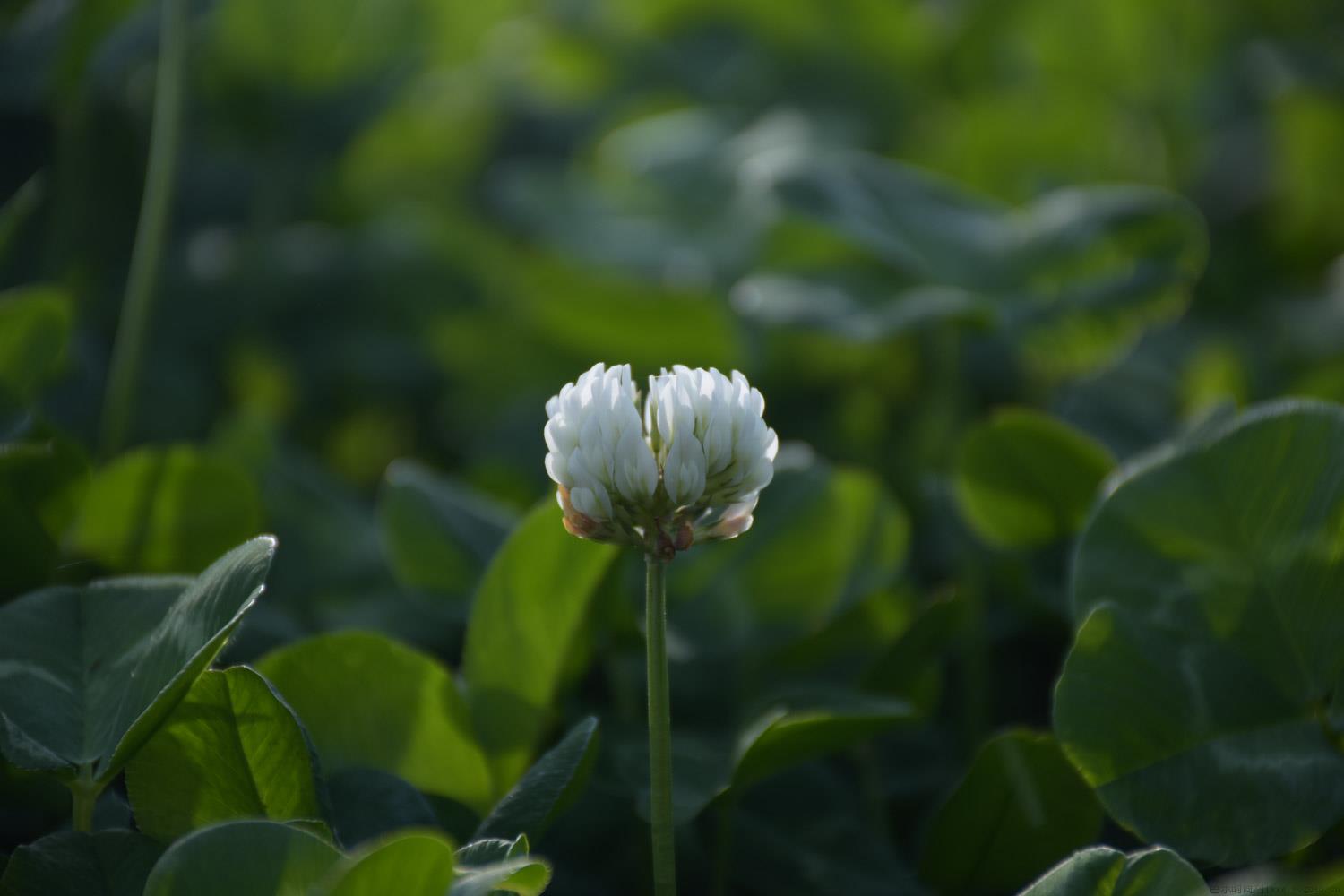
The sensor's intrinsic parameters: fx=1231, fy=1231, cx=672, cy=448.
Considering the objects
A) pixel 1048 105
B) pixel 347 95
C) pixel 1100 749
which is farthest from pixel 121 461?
pixel 1048 105

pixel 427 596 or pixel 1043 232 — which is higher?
pixel 1043 232

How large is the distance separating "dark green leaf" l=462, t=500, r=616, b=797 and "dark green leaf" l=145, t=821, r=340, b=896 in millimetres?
144

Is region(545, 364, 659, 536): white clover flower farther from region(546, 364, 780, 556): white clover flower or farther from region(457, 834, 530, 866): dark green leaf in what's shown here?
region(457, 834, 530, 866): dark green leaf

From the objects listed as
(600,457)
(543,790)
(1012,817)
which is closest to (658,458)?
(600,457)

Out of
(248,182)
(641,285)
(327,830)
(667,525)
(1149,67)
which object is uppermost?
(1149,67)

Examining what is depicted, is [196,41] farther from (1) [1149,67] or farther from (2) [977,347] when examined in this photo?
(1) [1149,67]

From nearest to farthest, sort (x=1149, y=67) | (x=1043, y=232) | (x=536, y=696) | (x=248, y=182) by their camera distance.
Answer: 1. (x=536, y=696)
2. (x=1043, y=232)
3. (x=248, y=182)
4. (x=1149, y=67)

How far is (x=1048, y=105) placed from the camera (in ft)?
3.92

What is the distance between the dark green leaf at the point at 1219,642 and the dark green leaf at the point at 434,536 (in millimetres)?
307

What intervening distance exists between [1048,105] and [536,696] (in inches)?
35.1

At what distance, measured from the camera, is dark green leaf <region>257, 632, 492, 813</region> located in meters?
0.53

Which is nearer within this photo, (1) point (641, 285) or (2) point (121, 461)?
(2) point (121, 461)

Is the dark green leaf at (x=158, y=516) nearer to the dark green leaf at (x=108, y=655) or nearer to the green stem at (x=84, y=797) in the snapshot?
the dark green leaf at (x=108, y=655)

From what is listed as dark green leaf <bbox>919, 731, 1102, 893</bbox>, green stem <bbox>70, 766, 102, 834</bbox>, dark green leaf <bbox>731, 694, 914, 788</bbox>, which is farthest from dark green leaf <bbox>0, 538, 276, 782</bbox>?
dark green leaf <bbox>919, 731, 1102, 893</bbox>
